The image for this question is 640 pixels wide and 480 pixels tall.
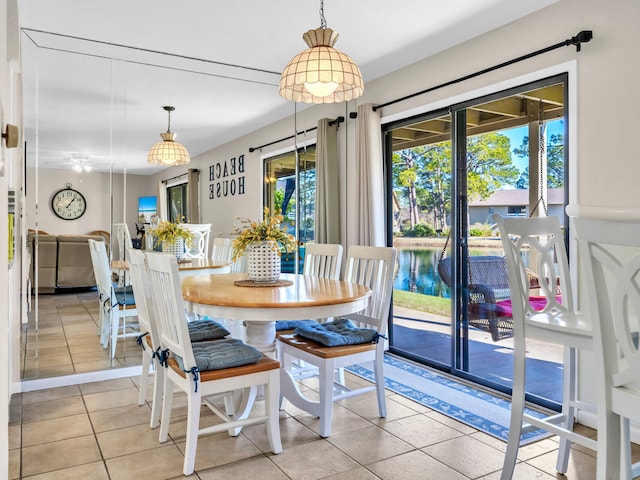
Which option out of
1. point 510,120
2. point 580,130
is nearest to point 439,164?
point 510,120

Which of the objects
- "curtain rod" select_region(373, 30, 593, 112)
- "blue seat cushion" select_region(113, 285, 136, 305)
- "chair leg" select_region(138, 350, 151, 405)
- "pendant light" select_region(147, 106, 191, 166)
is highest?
"curtain rod" select_region(373, 30, 593, 112)

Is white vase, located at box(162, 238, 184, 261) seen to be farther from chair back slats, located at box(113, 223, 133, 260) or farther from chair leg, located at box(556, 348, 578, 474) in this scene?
chair leg, located at box(556, 348, 578, 474)

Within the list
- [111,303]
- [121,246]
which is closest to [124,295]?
[111,303]

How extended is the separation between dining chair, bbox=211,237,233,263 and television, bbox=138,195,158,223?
1.97ft

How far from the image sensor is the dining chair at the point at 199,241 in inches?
163

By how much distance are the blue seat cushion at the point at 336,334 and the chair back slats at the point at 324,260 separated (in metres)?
0.53

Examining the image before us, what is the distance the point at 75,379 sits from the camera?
3.41 m

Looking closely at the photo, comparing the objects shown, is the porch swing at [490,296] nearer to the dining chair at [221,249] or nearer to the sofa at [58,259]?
the dining chair at [221,249]

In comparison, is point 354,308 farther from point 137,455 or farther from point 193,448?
point 137,455

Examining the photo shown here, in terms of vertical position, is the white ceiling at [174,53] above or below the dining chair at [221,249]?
above

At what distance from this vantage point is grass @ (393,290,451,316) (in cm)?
376

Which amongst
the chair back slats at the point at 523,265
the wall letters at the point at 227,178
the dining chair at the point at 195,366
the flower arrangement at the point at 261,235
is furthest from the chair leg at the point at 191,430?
the wall letters at the point at 227,178

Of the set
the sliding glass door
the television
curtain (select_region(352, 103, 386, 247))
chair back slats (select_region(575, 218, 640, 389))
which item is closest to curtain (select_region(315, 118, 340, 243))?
curtain (select_region(352, 103, 386, 247))

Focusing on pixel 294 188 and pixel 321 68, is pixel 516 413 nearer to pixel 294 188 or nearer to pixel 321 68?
pixel 321 68
